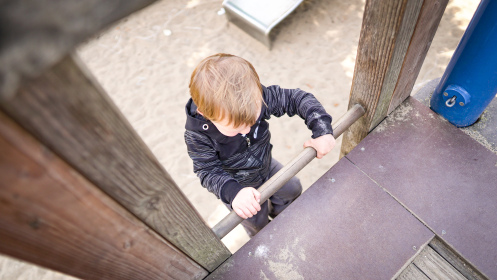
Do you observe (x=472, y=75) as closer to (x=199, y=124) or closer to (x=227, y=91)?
(x=227, y=91)

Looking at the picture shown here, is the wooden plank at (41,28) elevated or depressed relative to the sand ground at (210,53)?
elevated

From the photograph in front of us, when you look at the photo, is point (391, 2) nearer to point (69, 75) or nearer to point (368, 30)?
point (368, 30)

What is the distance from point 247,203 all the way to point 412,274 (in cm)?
86

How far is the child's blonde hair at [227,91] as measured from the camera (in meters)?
1.26

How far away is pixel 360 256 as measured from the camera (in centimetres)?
149

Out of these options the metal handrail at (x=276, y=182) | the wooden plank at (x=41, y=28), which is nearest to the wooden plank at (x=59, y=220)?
the wooden plank at (x=41, y=28)

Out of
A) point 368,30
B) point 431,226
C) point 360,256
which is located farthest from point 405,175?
point 368,30

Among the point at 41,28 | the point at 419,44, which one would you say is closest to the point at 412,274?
the point at 419,44

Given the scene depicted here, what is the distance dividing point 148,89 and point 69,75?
404cm

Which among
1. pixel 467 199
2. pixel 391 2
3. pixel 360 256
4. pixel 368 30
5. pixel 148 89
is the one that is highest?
pixel 391 2

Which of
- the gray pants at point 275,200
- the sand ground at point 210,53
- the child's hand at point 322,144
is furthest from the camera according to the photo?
the sand ground at point 210,53

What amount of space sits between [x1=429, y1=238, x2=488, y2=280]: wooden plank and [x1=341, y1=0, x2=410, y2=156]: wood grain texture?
663mm

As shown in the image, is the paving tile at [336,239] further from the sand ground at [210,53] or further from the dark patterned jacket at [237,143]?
the sand ground at [210,53]

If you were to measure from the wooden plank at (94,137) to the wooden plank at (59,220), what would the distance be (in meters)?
0.02
